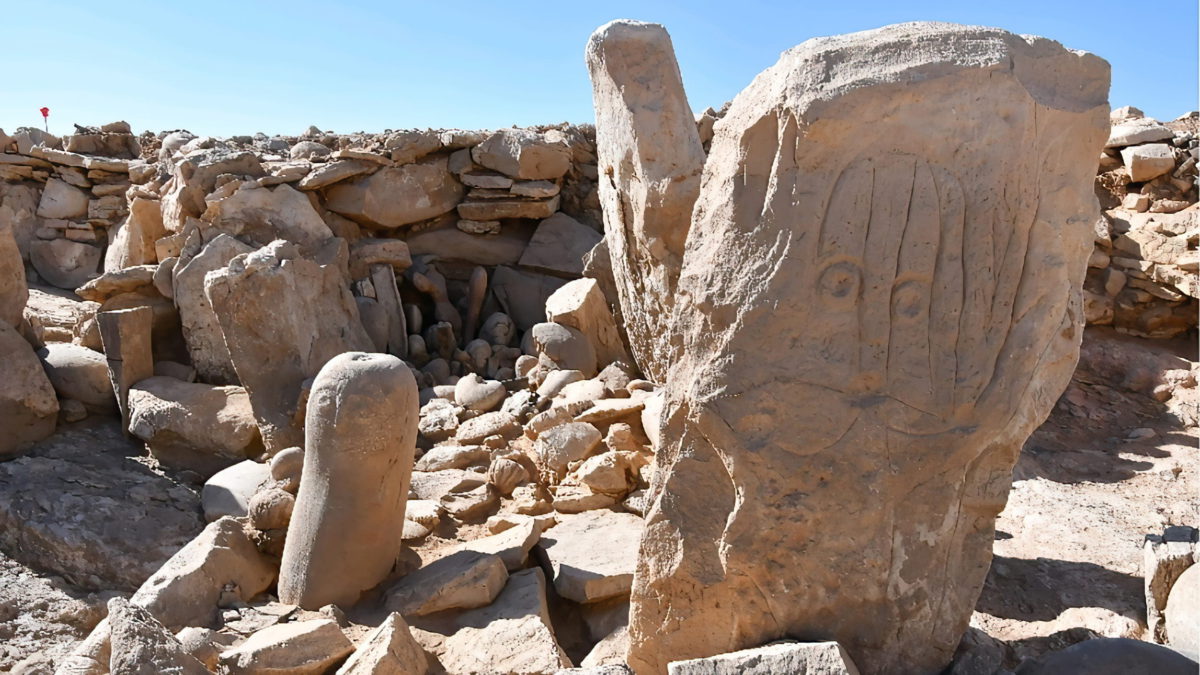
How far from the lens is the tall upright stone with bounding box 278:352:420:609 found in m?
3.61

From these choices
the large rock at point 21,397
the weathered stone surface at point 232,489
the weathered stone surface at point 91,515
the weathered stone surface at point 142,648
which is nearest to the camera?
the weathered stone surface at point 142,648

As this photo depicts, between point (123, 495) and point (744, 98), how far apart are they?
14.8 feet

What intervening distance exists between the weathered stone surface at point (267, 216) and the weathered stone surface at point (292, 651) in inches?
186

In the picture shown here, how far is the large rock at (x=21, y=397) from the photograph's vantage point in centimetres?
577

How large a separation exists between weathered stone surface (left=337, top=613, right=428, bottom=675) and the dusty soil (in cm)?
115

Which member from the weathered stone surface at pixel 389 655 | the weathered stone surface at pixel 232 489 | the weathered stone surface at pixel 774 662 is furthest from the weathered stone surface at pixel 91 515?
the weathered stone surface at pixel 774 662

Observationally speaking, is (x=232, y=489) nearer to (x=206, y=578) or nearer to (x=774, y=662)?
(x=206, y=578)

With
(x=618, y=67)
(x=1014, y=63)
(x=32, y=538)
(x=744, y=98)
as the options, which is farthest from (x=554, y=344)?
(x=1014, y=63)

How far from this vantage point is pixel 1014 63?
238 cm

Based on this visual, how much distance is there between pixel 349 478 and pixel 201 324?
3.62 m

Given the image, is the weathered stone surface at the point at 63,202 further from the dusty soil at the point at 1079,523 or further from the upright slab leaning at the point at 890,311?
the upright slab leaning at the point at 890,311

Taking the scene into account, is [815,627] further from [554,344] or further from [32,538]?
Result: [32,538]

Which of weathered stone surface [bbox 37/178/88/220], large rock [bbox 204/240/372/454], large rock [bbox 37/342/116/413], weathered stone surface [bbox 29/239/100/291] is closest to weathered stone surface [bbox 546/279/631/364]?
large rock [bbox 204/240/372/454]

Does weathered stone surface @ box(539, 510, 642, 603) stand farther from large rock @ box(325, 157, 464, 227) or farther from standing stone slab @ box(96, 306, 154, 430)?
large rock @ box(325, 157, 464, 227)
